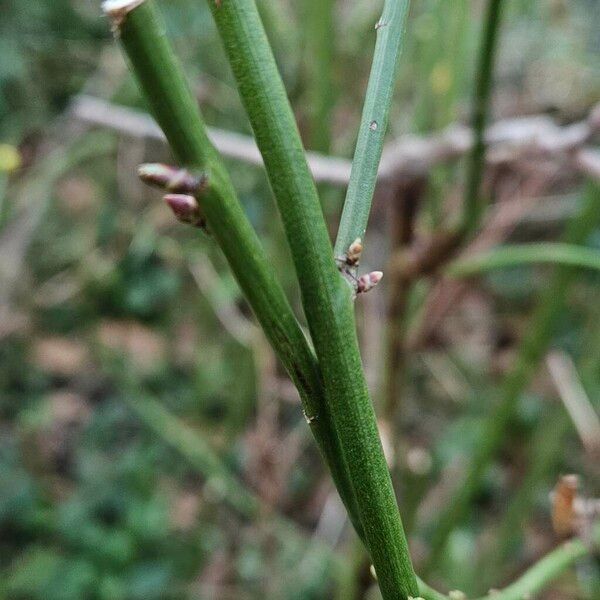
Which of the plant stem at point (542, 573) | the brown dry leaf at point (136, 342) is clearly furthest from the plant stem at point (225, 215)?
the brown dry leaf at point (136, 342)

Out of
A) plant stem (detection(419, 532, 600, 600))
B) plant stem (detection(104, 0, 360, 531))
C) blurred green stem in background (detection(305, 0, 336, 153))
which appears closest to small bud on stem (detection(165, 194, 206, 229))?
plant stem (detection(104, 0, 360, 531))

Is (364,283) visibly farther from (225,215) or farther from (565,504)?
(565,504)

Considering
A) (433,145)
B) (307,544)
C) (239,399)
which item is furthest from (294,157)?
(307,544)

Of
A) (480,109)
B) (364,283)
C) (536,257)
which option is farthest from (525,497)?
(364,283)

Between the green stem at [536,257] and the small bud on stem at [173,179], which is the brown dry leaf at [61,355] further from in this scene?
the small bud on stem at [173,179]

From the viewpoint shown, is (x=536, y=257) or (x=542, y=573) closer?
(x=542, y=573)

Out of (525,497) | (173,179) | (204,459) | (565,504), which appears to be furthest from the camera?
(204,459)

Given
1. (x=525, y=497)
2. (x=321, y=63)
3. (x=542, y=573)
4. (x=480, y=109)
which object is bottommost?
(x=542, y=573)
